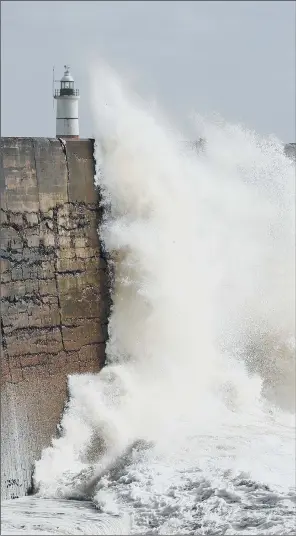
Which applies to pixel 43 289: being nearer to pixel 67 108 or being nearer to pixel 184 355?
pixel 184 355

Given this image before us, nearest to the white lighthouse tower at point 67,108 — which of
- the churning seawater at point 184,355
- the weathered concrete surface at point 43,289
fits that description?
the churning seawater at point 184,355

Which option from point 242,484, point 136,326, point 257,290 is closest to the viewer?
point 242,484

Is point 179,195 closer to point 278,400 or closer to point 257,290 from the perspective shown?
point 257,290

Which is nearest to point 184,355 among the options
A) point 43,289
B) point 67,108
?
point 43,289

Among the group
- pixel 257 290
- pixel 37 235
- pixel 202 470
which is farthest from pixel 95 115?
pixel 202 470

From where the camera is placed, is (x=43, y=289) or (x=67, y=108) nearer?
(x=43, y=289)
